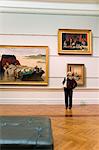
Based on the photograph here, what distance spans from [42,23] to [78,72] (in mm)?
2507

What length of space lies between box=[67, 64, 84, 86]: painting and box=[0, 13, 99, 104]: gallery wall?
0.16 metres

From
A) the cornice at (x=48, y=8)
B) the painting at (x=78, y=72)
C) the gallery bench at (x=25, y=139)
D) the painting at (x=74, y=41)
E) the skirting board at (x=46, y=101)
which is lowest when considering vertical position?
the skirting board at (x=46, y=101)

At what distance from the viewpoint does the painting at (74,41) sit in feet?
34.9

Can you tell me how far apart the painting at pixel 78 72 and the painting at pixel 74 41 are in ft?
1.89

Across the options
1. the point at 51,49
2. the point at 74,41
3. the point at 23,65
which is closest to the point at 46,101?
the point at 23,65

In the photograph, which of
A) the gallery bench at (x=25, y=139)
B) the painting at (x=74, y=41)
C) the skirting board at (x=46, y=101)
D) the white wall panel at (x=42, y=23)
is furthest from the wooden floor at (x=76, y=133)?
the white wall panel at (x=42, y=23)

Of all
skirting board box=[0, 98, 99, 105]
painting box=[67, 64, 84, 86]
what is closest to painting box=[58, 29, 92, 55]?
painting box=[67, 64, 84, 86]

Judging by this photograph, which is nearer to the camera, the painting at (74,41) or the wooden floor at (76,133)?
the wooden floor at (76,133)

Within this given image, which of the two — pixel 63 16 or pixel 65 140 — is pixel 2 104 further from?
pixel 65 140

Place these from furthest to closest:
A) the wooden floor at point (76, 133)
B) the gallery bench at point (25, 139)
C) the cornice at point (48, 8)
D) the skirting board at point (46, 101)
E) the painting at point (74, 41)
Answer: the painting at point (74, 41), the cornice at point (48, 8), the skirting board at point (46, 101), the wooden floor at point (76, 133), the gallery bench at point (25, 139)

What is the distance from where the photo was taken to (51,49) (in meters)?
10.7

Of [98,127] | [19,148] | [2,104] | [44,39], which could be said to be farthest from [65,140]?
[44,39]

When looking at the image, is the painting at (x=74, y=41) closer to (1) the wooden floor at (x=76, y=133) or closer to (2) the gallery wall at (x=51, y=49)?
(2) the gallery wall at (x=51, y=49)

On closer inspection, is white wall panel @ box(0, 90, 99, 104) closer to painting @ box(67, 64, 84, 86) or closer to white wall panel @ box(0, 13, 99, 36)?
painting @ box(67, 64, 84, 86)
